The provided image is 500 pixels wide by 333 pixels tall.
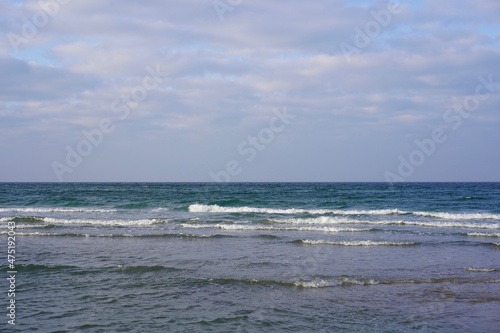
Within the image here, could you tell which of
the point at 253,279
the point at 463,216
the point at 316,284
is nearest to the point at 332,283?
the point at 316,284

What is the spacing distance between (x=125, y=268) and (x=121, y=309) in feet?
13.1

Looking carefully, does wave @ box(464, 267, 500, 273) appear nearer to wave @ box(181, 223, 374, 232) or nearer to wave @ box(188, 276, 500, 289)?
wave @ box(188, 276, 500, 289)

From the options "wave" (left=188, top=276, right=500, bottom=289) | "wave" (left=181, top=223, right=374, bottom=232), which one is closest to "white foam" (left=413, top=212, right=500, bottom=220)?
"wave" (left=181, top=223, right=374, bottom=232)

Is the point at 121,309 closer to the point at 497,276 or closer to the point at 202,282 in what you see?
the point at 202,282

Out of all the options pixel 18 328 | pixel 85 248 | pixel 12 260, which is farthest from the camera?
pixel 85 248

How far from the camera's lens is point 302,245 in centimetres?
1830

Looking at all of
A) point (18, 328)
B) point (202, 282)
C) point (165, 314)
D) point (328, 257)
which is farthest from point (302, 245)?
point (18, 328)

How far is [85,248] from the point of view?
56.7 ft

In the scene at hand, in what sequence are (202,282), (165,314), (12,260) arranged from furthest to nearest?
(12,260) < (202,282) < (165,314)

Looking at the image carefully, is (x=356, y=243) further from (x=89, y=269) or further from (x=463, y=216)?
(x=463, y=216)

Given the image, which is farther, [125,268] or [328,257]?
[328,257]

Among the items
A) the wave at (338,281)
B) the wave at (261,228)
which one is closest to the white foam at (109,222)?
the wave at (261,228)

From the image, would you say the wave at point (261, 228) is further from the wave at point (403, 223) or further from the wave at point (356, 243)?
the wave at point (356, 243)

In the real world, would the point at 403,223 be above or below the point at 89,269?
below
